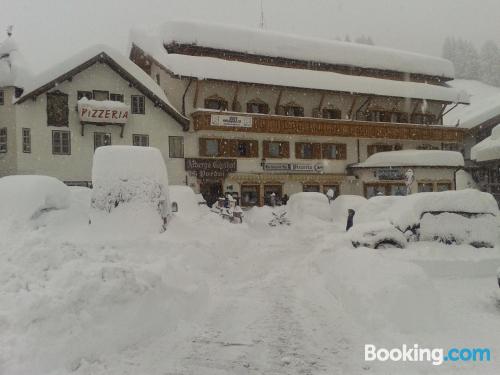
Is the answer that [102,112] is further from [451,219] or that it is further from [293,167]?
[451,219]

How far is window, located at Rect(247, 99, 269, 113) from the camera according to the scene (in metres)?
31.3

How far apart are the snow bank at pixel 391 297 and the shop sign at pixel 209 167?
67.2ft

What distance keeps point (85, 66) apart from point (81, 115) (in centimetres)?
278

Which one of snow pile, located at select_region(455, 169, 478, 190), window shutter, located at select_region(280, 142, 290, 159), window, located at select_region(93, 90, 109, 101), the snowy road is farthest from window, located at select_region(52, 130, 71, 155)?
snow pile, located at select_region(455, 169, 478, 190)

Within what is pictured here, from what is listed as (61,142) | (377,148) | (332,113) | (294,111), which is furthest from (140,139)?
(377,148)

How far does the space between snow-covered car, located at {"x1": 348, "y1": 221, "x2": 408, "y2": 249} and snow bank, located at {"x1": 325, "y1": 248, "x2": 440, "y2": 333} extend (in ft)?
13.7

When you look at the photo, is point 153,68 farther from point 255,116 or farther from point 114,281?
point 114,281

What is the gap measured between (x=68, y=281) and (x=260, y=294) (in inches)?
164

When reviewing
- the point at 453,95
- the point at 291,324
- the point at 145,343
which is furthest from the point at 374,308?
the point at 453,95

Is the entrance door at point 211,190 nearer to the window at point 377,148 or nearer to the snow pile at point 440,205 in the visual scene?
the window at point 377,148

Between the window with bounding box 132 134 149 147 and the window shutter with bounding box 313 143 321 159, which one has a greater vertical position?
the window with bounding box 132 134 149 147

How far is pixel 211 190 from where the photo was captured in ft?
96.5

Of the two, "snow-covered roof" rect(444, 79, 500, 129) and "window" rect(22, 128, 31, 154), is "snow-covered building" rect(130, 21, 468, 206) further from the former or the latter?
"window" rect(22, 128, 31, 154)

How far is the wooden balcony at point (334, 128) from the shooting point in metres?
28.7
